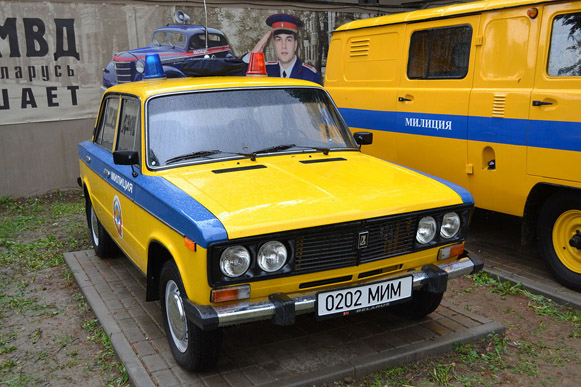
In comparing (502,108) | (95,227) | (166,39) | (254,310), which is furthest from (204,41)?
(254,310)

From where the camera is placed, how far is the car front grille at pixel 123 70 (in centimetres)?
938

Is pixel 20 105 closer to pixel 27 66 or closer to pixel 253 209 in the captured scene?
pixel 27 66

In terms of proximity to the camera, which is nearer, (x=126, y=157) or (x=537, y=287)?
(x=126, y=157)

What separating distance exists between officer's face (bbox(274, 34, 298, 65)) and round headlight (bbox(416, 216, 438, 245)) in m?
7.62

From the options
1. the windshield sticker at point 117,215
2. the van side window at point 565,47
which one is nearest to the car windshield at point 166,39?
the windshield sticker at point 117,215

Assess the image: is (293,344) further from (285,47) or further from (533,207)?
(285,47)

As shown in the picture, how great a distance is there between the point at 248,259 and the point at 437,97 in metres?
3.79

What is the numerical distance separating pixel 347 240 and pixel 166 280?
124 centimetres

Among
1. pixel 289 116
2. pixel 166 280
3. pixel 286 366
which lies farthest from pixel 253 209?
pixel 289 116

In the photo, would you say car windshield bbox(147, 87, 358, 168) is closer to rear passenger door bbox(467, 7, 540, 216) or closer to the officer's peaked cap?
rear passenger door bbox(467, 7, 540, 216)

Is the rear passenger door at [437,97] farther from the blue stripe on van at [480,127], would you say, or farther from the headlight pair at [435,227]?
the headlight pair at [435,227]

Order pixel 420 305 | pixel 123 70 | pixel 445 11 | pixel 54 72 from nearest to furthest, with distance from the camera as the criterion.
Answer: pixel 420 305, pixel 445 11, pixel 54 72, pixel 123 70

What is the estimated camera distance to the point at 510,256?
19.7 feet

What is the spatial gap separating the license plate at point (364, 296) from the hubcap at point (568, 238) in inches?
88.5
